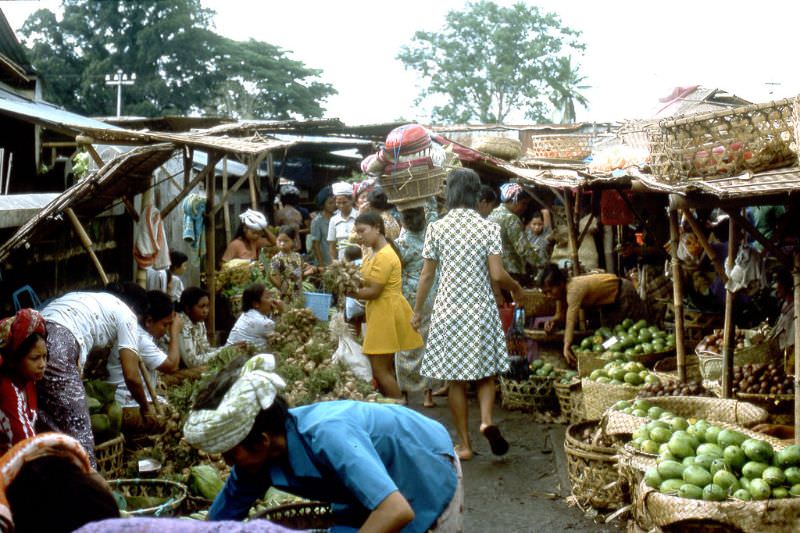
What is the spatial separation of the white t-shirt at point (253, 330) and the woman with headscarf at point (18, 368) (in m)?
3.84

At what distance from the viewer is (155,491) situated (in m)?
4.57

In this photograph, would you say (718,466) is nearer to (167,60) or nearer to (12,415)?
(12,415)

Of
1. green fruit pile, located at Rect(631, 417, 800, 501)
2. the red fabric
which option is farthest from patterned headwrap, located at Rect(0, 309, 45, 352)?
green fruit pile, located at Rect(631, 417, 800, 501)

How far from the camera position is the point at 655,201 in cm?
856

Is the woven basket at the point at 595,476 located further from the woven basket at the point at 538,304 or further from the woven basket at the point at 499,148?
the woven basket at the point at 499,148

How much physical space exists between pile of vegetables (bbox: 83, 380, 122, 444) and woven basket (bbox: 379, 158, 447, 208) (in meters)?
3.65

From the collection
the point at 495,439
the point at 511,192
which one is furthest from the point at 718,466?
the point at 511,192

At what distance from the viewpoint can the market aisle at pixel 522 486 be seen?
5.26 m

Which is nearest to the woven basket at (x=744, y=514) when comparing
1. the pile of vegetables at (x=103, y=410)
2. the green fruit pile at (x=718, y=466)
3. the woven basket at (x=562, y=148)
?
the green fruit pile at (x=718, y=466)

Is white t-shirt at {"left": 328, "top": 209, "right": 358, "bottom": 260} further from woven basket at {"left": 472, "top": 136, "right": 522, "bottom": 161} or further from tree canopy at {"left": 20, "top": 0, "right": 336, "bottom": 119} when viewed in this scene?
tree canopy at {"left": 20, "top": 0, "right": 336, "bottom": 119}

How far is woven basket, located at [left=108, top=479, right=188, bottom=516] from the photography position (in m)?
3.88

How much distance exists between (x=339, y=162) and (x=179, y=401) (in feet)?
51.0

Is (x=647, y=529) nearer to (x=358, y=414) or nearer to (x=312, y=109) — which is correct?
(x=358, y=414)

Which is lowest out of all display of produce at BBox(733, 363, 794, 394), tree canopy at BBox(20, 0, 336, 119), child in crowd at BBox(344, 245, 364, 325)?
display of produce at BBox(733, 363, 794, 394)
